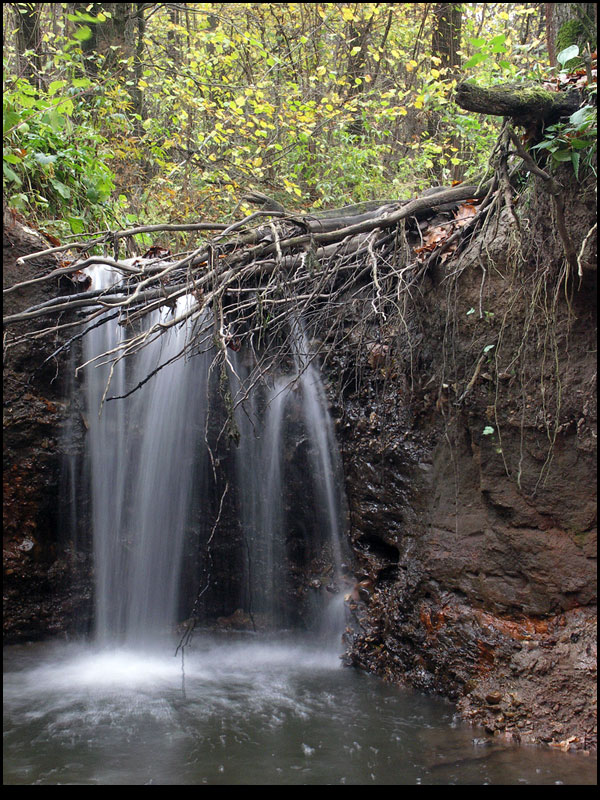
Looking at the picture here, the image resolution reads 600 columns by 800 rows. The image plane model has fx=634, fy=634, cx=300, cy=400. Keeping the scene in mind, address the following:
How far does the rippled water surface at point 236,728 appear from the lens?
3.19 m

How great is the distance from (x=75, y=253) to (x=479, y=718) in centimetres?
553

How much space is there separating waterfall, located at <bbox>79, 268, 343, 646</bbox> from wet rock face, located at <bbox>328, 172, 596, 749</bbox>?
555 millimetres

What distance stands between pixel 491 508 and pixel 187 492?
8.48 feet

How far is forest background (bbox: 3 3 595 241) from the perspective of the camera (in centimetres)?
685

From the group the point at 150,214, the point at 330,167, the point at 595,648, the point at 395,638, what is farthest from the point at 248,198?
the point at 330,167

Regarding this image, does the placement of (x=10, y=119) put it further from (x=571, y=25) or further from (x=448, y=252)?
(x=571, y=25)

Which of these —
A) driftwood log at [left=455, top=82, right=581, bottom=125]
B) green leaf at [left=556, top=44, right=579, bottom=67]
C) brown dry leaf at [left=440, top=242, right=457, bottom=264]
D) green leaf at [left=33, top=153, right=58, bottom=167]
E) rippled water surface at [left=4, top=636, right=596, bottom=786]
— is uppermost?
green leaf at [left=33, top=153, right=58, bottom=167]

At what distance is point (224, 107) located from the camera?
980 centimetres

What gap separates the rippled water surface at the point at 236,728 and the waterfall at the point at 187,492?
448mm

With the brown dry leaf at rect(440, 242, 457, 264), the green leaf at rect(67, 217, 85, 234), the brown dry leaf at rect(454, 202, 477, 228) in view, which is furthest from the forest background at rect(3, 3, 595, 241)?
the brown dry leaf at rect(440, 242, 457, 264)

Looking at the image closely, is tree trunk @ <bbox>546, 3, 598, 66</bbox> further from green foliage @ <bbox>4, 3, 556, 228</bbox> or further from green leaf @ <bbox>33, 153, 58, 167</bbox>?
green leaf @ <bbox>33, 153, 58, 167</bbox>

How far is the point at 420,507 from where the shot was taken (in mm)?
4637

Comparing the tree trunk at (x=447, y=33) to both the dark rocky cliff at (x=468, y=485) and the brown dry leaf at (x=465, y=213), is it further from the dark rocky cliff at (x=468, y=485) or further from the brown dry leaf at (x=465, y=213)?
the dark rocky cliff at (x=468, y=485)
